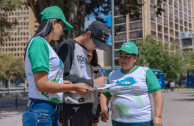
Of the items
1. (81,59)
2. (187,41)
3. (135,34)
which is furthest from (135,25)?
(81,59)

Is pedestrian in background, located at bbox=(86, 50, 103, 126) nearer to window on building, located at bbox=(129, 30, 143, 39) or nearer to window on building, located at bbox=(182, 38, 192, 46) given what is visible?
window on building, located at bbox=(129, 30, 143, 39)

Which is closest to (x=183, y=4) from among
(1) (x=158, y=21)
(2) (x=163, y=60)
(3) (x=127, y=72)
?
(1) (x=158, y=21)

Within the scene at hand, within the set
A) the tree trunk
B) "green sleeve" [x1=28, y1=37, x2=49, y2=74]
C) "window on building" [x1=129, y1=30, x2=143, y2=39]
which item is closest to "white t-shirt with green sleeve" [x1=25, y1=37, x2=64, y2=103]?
"green sleeve" [x1=28, y1=37, x2=49, y2=74]

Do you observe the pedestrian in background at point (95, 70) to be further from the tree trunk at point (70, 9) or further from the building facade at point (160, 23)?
the building facade at point (160, 23)

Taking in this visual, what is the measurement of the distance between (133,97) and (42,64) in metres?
1.43

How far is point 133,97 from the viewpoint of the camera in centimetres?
318

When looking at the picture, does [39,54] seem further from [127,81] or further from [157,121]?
[157,121]

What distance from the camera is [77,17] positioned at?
1219cm

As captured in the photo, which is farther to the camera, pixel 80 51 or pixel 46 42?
pixel 80 51

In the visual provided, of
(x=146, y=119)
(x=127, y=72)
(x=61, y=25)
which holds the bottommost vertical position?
(x=146, y=119)

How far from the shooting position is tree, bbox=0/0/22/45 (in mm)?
11602

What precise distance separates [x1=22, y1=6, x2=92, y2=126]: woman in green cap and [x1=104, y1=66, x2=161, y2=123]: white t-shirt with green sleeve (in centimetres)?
94

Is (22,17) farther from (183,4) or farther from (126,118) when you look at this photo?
(126,118)

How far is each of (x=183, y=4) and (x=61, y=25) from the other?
10089cm
